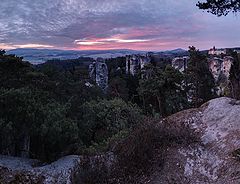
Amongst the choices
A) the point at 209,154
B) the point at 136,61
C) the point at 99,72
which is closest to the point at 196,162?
the point at 209,154

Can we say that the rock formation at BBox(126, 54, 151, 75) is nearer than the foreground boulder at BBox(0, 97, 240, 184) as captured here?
No

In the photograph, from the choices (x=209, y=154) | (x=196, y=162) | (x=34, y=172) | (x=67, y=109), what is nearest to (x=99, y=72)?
(x=67, y=109)

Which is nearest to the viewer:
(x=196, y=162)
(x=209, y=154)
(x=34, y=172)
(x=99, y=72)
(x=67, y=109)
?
(x=196, y=162)

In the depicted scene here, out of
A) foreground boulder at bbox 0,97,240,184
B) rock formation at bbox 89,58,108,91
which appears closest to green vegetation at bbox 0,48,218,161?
foreground boulder at bbox 0,97,240,184

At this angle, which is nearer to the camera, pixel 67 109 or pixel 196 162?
pixel 196 162

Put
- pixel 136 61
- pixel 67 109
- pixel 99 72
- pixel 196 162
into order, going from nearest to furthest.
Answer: pixel 196 162 → pixel 67 109 → pixel 99 72 → pixel 136 61

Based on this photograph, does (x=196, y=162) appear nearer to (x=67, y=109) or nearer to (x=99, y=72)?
(x=67, y=109)

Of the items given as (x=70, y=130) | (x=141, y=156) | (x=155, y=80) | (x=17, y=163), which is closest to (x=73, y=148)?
(x=70, y=130)

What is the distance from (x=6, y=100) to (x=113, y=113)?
7.67m

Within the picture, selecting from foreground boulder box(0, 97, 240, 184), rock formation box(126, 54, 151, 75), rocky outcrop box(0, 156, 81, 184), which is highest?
rock formation box(126, 54, 151, 75)

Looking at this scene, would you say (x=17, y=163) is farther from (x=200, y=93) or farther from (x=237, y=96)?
(x=200, y=93)

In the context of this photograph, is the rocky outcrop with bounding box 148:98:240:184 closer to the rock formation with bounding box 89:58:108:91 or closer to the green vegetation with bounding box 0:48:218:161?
the green vegetation with bounding box 0:48:218:161

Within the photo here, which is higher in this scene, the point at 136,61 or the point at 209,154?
the point at 136,61

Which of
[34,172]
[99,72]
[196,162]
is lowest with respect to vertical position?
[34,172]
